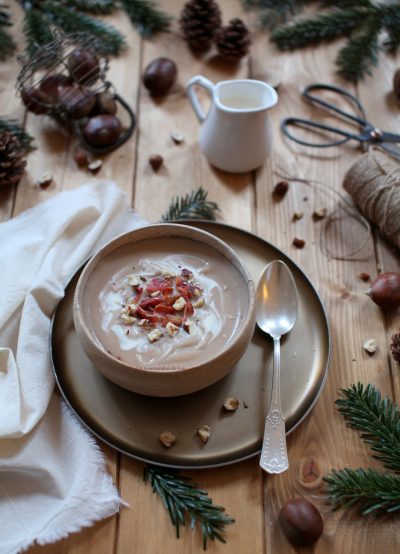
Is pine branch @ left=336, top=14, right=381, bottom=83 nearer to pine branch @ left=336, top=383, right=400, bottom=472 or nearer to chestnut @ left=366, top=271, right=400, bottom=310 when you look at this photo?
chestnut @ left=366, top=271, right=400, bottom=310

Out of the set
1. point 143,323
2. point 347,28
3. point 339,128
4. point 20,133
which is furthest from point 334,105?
point 143,323

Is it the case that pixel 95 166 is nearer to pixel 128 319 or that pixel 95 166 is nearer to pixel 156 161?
pixel 156 161

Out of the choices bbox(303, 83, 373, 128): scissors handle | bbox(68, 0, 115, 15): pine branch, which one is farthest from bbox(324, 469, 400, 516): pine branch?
bbox(68, 0, 115, 15): pine branch

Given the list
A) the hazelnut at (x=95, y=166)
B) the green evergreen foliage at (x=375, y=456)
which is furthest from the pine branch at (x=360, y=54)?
the green evergreen foliage at (x=375, y=456)

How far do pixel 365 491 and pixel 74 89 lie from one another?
3.51 feet

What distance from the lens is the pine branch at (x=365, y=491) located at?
88 cm

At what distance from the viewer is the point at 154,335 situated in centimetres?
90

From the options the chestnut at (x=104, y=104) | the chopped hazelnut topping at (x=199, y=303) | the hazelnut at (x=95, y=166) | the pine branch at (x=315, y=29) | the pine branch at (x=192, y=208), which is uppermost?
the pine branch at (x=315, y=29)

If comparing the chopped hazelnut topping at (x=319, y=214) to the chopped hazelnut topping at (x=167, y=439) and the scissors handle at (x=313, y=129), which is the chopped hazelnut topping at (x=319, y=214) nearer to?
the scissors handle at (x=313, y=129)

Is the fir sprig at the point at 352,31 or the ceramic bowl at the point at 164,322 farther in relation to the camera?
the fir sprig at the point at 352,31

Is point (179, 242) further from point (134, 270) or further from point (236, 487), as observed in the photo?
point (236, 487)

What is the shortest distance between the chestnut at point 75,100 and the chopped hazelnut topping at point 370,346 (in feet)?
2.73

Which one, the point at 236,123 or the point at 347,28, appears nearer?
the point at 236,123

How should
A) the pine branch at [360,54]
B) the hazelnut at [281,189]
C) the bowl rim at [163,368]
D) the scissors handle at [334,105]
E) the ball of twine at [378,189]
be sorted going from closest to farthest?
the bowl rim at [163,368] < the ball of twine at [378,189] < the hazelnut at [281,189] < the scissors handle at [334,105] < the pine branch at [360,54]
